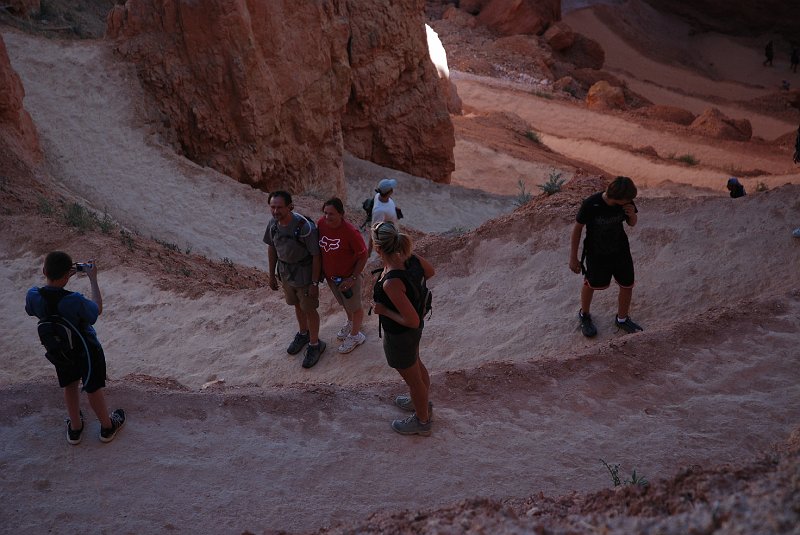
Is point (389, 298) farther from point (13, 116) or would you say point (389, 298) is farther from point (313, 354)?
point (13, 116)

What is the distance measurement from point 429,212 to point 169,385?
34.3ft

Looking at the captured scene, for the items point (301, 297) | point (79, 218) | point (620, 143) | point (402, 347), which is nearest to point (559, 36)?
point (620, 143)

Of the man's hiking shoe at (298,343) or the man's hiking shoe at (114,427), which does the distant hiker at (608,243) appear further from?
the man's hiking shoe at (114,427)

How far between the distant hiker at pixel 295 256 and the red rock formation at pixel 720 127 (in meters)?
19.1

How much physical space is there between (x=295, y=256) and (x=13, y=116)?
292 inches

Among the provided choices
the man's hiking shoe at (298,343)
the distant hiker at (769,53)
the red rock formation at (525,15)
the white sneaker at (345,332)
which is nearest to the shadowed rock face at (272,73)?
the man's hiking shoe at (298,343)

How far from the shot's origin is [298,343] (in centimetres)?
651

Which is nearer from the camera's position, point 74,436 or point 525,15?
point 74,436

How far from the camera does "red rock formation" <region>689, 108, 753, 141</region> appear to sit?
2183 cm

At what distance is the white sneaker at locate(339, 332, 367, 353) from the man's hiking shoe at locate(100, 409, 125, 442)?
7.00 ft

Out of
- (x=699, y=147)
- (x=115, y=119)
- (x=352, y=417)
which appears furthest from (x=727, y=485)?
(x=699, y=147)

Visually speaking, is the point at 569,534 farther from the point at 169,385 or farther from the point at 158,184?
the point at 158,184

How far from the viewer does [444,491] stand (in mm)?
3898

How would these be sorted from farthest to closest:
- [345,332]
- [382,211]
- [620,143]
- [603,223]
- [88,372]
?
[620,143] → [382,211] → [345,332] → [603,223] → [88,372]
